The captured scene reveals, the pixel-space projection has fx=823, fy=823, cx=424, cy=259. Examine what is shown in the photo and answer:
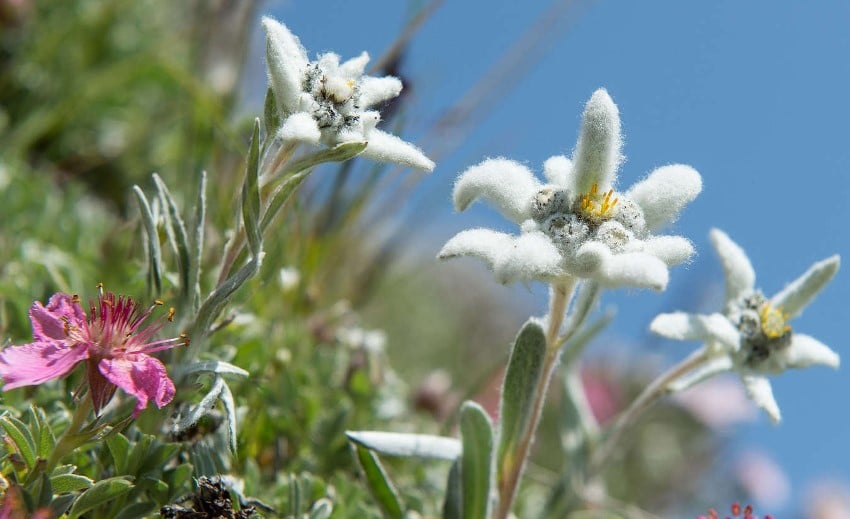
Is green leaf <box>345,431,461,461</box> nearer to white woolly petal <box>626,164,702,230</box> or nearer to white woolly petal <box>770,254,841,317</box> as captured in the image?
white woolly petal <box>626,164,702,230</box>

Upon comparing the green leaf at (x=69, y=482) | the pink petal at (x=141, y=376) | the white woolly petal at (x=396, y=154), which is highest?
the white woolly petal at (x=396, y=154)

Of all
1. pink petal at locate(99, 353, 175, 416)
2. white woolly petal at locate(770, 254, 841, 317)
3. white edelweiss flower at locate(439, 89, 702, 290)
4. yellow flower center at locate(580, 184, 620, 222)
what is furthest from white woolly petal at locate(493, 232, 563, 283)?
white woolly petal at locate(770, 254, 841, 317)

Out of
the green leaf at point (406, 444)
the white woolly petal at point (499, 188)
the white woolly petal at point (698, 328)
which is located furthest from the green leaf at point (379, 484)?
the white woolly petal at point (698, 328)

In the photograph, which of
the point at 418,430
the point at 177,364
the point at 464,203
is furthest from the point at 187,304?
the point at 418,430

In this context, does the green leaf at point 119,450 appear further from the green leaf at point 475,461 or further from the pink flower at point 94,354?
the green leaf at point 475,461

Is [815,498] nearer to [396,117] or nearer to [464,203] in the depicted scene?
[396,117]

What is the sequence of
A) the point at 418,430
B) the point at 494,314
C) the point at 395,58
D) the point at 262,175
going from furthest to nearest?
the point at 494,314 → the point at 418,430 → the point at 395,58 → the point at 262,175
